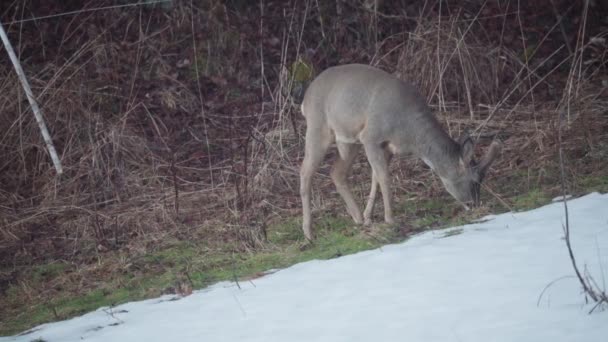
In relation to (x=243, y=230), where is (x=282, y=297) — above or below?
above

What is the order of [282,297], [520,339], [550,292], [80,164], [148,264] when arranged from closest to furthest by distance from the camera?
[520,339], [550,292], [282,297], [148,264], [80,164]

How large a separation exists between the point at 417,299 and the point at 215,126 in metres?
7.47

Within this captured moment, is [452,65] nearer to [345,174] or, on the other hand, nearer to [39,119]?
[345,174]

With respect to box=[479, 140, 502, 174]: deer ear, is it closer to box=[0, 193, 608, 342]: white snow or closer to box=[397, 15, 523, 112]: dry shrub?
box=[0, 193, 608, 342]: white snow

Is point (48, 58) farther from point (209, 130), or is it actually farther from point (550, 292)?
point (550, 292)

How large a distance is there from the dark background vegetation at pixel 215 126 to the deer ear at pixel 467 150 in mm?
525

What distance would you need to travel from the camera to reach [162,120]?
41.6 ft

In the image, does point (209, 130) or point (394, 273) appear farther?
point (209, 130)

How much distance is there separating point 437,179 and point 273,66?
183 inches

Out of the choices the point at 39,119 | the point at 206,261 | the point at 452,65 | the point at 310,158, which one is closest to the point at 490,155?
the point at 310,158

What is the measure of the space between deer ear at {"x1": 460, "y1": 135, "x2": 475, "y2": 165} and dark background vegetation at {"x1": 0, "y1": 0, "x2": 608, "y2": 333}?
20.7 inches

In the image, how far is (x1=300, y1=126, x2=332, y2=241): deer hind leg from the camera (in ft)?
28.7

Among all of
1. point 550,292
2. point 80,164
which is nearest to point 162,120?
point 80,164

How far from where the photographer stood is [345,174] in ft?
30.3
